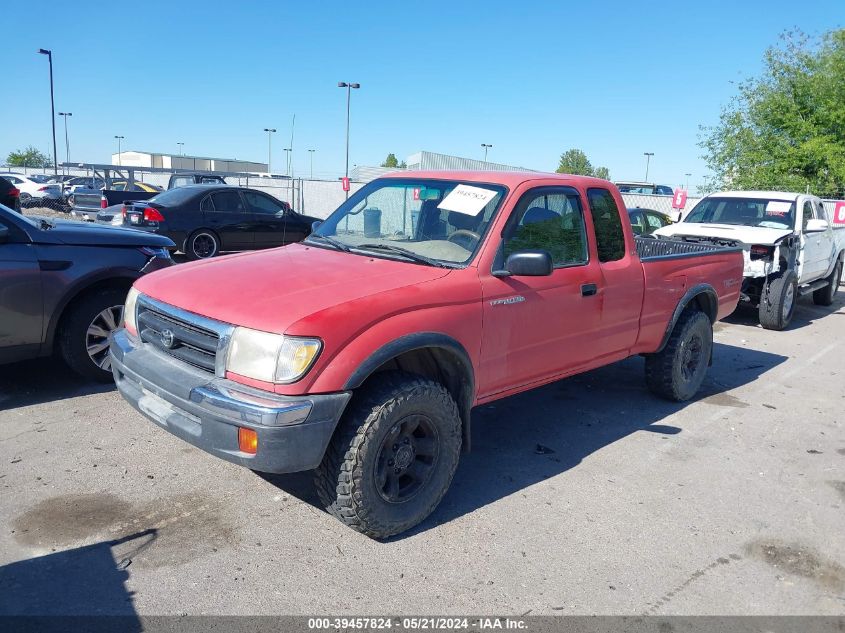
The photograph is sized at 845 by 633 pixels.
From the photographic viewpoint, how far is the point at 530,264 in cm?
380

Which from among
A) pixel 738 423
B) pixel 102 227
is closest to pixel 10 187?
pixel 102 227

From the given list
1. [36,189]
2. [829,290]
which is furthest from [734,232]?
[36,189]

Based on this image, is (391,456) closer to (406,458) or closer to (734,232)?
(406,458)

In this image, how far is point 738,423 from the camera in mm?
5664

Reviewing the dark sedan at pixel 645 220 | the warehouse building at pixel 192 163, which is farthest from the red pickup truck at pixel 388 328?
the warehouse building at pixel 192 163

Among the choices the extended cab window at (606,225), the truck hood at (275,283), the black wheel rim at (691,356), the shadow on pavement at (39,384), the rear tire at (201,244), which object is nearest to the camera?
the truck hood at (275,283)

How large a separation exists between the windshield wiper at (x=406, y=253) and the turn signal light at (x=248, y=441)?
1415 millimetres

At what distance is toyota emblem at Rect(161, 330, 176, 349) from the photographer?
3.51 metres

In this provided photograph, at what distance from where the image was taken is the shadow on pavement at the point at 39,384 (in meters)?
5.25

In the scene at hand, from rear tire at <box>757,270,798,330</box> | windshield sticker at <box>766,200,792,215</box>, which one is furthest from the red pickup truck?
windshield sticker at <box>766,200,792,215</box>

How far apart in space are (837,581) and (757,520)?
627mm

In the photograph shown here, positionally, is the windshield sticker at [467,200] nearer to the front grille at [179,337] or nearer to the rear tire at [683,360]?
the front grille at [179,337]

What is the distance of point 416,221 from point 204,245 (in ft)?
32.5

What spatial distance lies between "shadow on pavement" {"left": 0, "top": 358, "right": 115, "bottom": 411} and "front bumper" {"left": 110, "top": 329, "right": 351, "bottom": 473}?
2.43 metres
